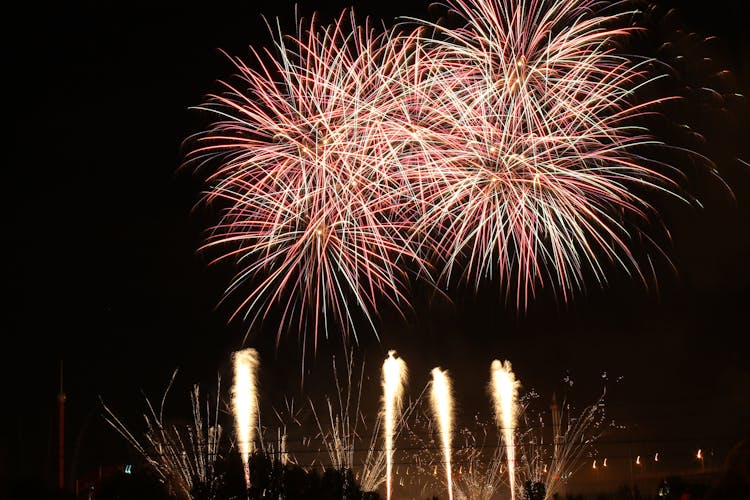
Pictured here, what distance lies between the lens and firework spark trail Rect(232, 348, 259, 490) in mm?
30469

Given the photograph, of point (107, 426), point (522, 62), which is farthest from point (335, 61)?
point (107, 426)

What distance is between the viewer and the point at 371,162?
21.6 meters

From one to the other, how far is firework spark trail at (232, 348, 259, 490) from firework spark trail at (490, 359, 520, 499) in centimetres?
799

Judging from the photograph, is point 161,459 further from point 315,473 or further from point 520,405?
point 520,405

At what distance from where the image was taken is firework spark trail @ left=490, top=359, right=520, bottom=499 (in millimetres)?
32125

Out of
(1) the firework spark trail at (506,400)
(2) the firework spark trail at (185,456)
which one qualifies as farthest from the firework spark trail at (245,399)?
(1) the firework spark trail at (506,400)

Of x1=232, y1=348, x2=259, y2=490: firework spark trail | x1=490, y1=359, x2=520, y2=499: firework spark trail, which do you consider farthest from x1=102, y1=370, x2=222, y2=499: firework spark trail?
x1=490, y1=359, x2=520, y2=499: firework spark trail

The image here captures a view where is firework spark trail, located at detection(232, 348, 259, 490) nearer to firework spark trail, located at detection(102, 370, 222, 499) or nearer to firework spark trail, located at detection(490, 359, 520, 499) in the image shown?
firework spark trail, located at detection(102, 370, 222, 499)

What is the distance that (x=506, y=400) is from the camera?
3338 centimetres

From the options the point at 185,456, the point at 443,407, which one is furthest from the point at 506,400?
the point at 185,456

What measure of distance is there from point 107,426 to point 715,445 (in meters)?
26.1

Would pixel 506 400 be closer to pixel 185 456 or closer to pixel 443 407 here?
pixel 443 407

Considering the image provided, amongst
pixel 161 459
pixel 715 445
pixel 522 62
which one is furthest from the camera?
pixel 161 459

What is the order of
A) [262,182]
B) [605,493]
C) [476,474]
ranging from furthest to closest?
[476,474] → [605,493] → [262,182]
